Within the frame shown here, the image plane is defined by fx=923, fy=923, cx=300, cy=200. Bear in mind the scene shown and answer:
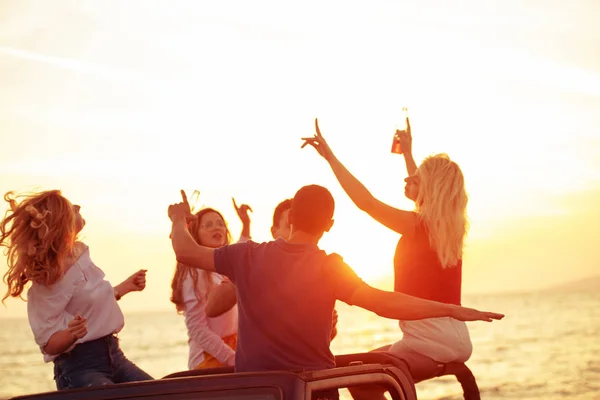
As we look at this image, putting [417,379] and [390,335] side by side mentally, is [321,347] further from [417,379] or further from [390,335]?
[390,335]

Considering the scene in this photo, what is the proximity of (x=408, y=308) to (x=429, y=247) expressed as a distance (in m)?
1.60

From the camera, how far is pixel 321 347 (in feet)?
14.4

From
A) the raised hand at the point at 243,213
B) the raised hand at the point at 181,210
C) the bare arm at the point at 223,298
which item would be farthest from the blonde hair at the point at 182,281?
the raised hand at the point at 181,210

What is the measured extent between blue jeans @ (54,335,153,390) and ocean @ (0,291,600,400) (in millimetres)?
21438

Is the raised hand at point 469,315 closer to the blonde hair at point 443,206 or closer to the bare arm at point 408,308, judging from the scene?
the bare arm at point 408,308

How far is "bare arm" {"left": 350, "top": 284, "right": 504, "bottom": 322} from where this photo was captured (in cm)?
406

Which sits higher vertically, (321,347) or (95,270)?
(95,270)

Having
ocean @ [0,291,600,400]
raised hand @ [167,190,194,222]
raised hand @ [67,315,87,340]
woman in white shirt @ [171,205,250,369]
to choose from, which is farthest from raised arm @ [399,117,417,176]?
ocean @ [0,291,600,400]

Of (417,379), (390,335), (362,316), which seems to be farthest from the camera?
(362,316)

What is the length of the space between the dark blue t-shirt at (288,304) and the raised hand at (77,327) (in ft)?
3.46

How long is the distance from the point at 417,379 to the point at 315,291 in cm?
131

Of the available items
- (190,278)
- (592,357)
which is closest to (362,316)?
(592,357)

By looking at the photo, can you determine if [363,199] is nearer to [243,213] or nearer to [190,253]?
[190,253]

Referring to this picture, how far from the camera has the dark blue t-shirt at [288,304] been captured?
4.35 metres
